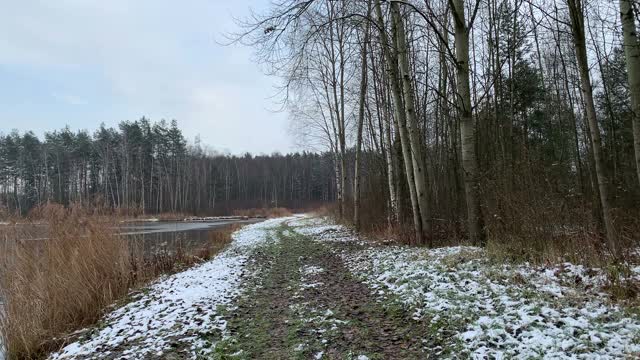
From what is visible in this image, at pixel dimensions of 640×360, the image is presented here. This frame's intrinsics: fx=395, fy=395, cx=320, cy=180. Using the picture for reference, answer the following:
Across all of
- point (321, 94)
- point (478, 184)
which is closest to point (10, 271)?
point (478, 184)

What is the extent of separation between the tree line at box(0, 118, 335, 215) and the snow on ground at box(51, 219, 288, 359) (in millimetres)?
39176

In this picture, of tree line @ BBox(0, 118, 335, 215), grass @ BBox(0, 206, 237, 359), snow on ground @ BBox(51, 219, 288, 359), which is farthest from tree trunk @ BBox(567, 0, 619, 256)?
tree line @ BBox(0, 118, 335, 215)

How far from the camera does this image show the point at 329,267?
9000 millimetres

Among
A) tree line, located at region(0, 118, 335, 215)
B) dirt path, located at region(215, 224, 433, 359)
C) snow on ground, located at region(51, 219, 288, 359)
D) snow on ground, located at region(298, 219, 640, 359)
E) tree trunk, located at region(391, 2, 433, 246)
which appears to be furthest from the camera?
tree line, located at region(0, 118, 335, 215)

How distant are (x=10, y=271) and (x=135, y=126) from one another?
196 ft

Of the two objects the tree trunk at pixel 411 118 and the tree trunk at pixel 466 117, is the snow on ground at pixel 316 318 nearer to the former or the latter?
the tree trunk at pixel 466 117

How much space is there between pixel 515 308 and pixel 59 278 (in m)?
7.52

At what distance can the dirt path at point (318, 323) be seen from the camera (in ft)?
13.4

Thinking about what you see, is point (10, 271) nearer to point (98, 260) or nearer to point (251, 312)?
point (98, 260)

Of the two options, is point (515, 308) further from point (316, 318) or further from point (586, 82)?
point (586, 82)

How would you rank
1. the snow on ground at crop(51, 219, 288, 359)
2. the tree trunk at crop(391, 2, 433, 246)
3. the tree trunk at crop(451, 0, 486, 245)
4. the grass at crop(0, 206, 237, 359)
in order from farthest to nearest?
the tree trunk at crop(391, 2, 433, 246)
the tree trunk at crop(451, 0, 486, 245)
the grass at crop(0, 206, 237, 359)
the snow on ground at crop(51, 219, 288, 359)

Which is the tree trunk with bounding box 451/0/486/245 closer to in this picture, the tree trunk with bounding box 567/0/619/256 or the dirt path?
the tree trunk with bounding box 567/0/619/256

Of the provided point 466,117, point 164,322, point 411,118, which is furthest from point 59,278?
point 466,117

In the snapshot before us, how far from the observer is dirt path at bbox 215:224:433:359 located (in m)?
4.08
